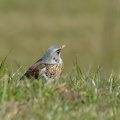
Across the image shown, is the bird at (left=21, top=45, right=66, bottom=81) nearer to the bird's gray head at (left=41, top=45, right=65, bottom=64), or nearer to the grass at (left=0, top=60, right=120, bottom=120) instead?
the bird's gray head at (left=41, top=45, right=65, bottom=64)

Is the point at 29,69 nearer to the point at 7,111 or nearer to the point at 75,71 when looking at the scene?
the point at 75,71

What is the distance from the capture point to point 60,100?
5.17 metres

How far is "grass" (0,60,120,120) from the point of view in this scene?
480 cm

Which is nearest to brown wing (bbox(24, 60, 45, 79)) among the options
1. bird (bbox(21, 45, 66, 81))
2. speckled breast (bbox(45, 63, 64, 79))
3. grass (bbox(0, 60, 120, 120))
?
bird (bbox(21, 45, 66, 81))

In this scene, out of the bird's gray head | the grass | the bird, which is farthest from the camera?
the bird's gray head

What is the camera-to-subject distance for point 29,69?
674 cm

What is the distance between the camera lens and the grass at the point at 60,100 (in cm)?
480

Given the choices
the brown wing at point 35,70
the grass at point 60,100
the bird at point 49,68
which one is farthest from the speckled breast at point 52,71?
the grass at point 60,100

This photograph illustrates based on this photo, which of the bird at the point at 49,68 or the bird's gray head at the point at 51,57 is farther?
the bird's gray head at the point at 51,57

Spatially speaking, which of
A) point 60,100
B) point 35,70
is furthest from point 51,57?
point 60,100

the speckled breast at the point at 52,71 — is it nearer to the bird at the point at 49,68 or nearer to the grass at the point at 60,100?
the bird at the point at 49,68

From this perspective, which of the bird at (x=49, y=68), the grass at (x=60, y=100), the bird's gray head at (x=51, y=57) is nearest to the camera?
the grass at (x=60, y=100)

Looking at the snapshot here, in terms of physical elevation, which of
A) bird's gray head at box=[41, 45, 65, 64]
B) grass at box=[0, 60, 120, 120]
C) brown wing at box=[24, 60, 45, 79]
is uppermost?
bird's gray head at box=[41, 45, 65, 64]

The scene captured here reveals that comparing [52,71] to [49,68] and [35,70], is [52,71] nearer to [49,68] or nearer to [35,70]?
[49,68]
